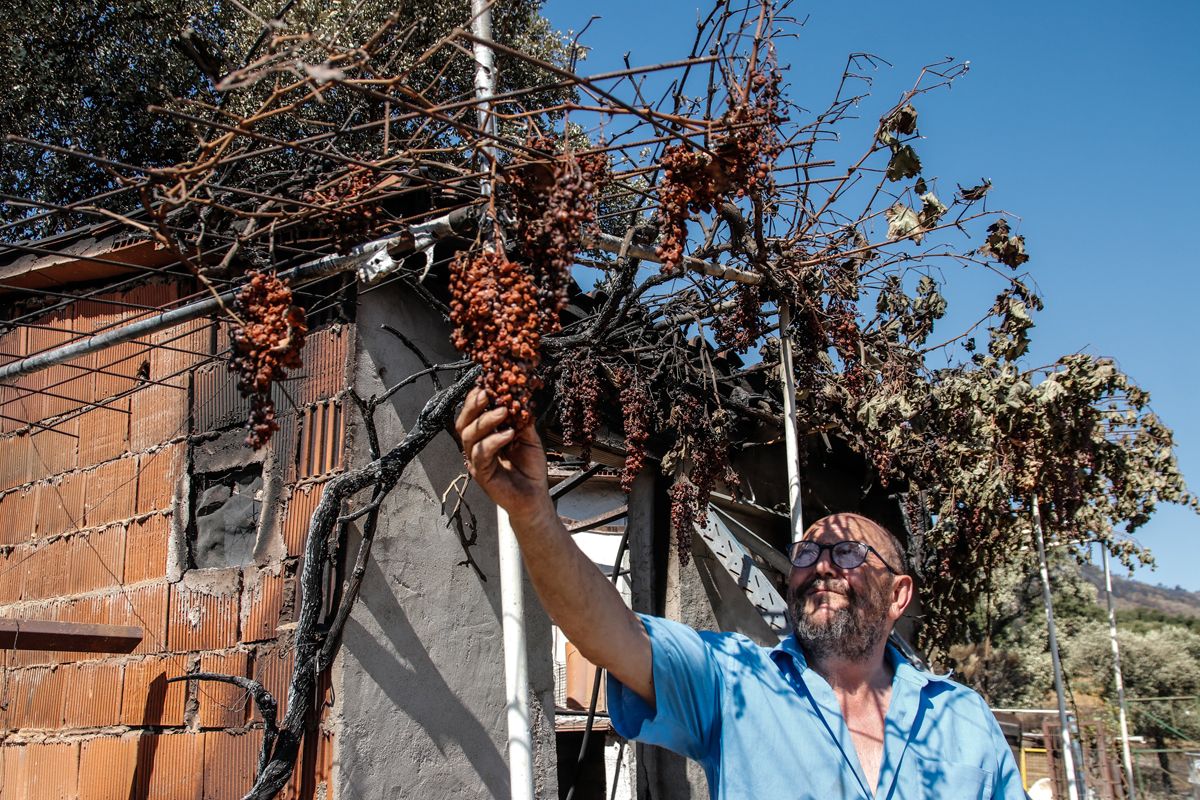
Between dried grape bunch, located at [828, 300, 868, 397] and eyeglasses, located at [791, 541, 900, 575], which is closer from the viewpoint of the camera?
eyeglasses, located at [791, 541, 900, 575]

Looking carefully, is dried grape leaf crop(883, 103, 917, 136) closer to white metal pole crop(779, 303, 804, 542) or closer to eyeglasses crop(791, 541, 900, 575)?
white metal pole crop(779, 303, 804, 542)

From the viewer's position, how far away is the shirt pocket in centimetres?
260

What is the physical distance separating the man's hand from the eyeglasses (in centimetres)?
110

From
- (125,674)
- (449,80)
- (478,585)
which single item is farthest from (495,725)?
(449,80)

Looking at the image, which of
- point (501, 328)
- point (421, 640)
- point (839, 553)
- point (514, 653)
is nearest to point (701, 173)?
point (501, 328)

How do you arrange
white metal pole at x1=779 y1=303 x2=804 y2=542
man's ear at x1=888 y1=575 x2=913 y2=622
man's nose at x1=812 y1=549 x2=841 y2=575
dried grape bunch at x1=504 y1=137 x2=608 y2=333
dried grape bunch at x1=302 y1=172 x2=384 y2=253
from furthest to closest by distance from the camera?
white metal pole at x1=779 y1=303 x2=804 y2=542, man's ear at x1=888 y1=575 x2=913 y2=622, man's nose at x1=812 y1=549 x2=841 y2=575, dried grape bunch at x1=302 y1=172 x2=384 y2=253, dried grape bunch at x1=504 y1=137 x2=608 y2=333

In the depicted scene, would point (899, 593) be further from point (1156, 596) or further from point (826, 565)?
point (1156, 596)

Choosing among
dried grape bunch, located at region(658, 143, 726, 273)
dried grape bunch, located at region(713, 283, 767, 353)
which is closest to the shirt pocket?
dried grape bunch, located at region(658, 143, 726, 273)

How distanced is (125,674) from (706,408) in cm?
307

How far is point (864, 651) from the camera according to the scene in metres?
2.82

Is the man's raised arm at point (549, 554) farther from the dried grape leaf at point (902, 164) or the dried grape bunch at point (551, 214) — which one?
the dried grape leaf at point (902, 164)

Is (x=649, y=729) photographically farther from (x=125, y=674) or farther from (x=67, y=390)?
(x=67, y=390)

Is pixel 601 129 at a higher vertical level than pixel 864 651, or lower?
higher

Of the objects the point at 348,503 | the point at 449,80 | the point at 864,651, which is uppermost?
the point at 449,80
